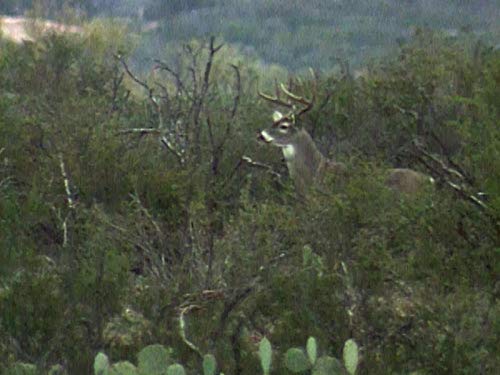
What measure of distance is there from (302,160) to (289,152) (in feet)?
0.49

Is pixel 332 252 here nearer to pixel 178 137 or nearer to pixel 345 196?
pixel 345 196

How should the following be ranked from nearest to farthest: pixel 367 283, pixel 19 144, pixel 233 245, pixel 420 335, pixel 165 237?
pixel 420 335
pixel 367 283
pixel 233 245
pixel 165 237
pixel 19 144

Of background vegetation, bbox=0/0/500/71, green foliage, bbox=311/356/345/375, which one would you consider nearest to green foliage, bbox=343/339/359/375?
green foliage, bbox=311/356/345/375

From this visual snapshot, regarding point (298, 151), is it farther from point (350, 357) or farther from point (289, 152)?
point (350, 357)

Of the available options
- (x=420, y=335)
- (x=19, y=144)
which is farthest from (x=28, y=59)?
(x=420, y=335)

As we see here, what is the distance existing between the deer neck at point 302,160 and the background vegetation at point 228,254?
0.17 m

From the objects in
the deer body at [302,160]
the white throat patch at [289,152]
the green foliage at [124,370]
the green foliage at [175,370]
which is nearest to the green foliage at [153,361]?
the green foliage at [124,370]

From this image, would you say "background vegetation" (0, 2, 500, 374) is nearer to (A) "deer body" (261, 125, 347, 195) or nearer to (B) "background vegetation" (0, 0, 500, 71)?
(A) "deer body" (261, 125, 347, 195)

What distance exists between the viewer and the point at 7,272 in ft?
17.7

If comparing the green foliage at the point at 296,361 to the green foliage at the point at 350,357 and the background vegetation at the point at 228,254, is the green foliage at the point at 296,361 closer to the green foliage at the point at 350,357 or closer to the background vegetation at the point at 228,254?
the green foliage at the point at 350,357

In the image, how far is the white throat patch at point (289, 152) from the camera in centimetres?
761

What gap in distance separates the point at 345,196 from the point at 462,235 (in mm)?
680

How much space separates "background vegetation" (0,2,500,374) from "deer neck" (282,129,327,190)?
170 mm

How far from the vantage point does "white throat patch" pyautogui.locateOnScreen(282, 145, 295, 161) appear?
300 inches
